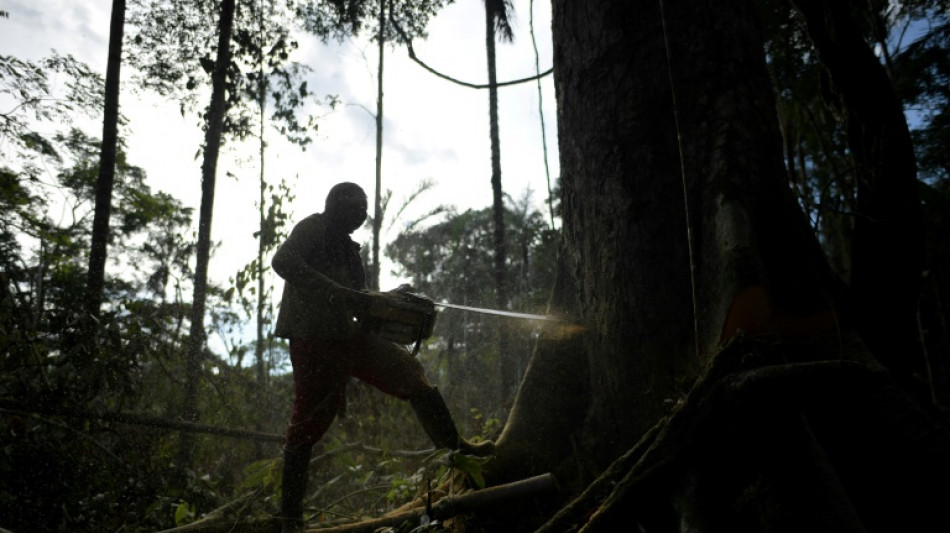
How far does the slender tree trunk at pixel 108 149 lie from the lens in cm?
705

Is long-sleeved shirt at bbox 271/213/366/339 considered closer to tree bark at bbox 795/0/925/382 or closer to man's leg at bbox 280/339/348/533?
man's leg at bbox 280/339/348/533

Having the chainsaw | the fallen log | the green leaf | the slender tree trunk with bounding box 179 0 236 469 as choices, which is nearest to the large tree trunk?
the fallen log

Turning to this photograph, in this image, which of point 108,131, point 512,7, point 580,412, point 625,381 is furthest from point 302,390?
point 512,7

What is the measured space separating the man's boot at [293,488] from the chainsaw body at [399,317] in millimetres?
765

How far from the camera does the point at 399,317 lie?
3250 mm

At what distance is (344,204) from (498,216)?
10.3 meters

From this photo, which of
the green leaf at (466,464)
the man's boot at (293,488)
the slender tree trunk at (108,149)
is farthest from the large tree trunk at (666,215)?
the slender tree trunk at (108,149)

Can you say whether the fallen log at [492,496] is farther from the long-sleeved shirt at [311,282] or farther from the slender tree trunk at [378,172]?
the slender tree trunk at [378,172]

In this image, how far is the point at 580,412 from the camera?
2.56 metres

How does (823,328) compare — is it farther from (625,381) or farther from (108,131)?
(108,131)

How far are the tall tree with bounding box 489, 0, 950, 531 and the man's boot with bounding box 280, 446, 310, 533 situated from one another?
3.80 feet

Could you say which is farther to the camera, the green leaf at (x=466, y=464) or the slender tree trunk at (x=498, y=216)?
the slender tree trunk at (x=498, y=216)

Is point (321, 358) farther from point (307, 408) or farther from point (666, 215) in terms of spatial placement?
point (666, 215)

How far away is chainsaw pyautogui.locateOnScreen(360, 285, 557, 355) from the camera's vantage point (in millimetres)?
3179
